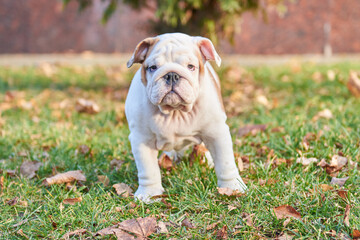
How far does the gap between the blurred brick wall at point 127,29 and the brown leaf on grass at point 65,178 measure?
6078mm

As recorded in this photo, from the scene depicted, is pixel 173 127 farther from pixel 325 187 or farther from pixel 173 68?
pixel 325 187

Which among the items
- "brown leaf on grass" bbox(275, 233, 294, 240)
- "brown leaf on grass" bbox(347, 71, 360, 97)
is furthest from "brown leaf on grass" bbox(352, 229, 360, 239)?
"brown leaf on grass" bbox(347, 71, 360, 97)

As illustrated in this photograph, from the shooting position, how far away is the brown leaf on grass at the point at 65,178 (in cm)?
277

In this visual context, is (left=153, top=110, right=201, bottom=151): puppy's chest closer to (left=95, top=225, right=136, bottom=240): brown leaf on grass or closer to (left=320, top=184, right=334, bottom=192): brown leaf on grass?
(left=95, top=225, right=136, bottom=240): brown leaf on grass

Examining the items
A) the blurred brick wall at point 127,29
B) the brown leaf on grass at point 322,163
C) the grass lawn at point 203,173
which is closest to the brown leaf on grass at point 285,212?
the grass lawn at point 203,173

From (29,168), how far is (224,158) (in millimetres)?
1383

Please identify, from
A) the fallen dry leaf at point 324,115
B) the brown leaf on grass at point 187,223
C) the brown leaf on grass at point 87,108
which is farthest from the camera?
the brown leaf on grass at point 87,108

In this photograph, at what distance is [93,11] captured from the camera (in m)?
9.25

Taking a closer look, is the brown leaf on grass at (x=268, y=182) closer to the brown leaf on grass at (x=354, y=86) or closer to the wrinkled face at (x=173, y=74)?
the wrinkled face at (x=173, y=74)

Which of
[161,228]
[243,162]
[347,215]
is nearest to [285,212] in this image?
[347,215]

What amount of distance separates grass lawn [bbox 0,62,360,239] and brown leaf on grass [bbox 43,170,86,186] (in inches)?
1.7

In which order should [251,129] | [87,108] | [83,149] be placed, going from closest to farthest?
1. [83,149]
2. [251,129]
3. [87,108]

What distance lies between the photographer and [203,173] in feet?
9.25

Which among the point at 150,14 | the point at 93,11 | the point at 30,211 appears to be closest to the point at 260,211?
the point at 30,211
